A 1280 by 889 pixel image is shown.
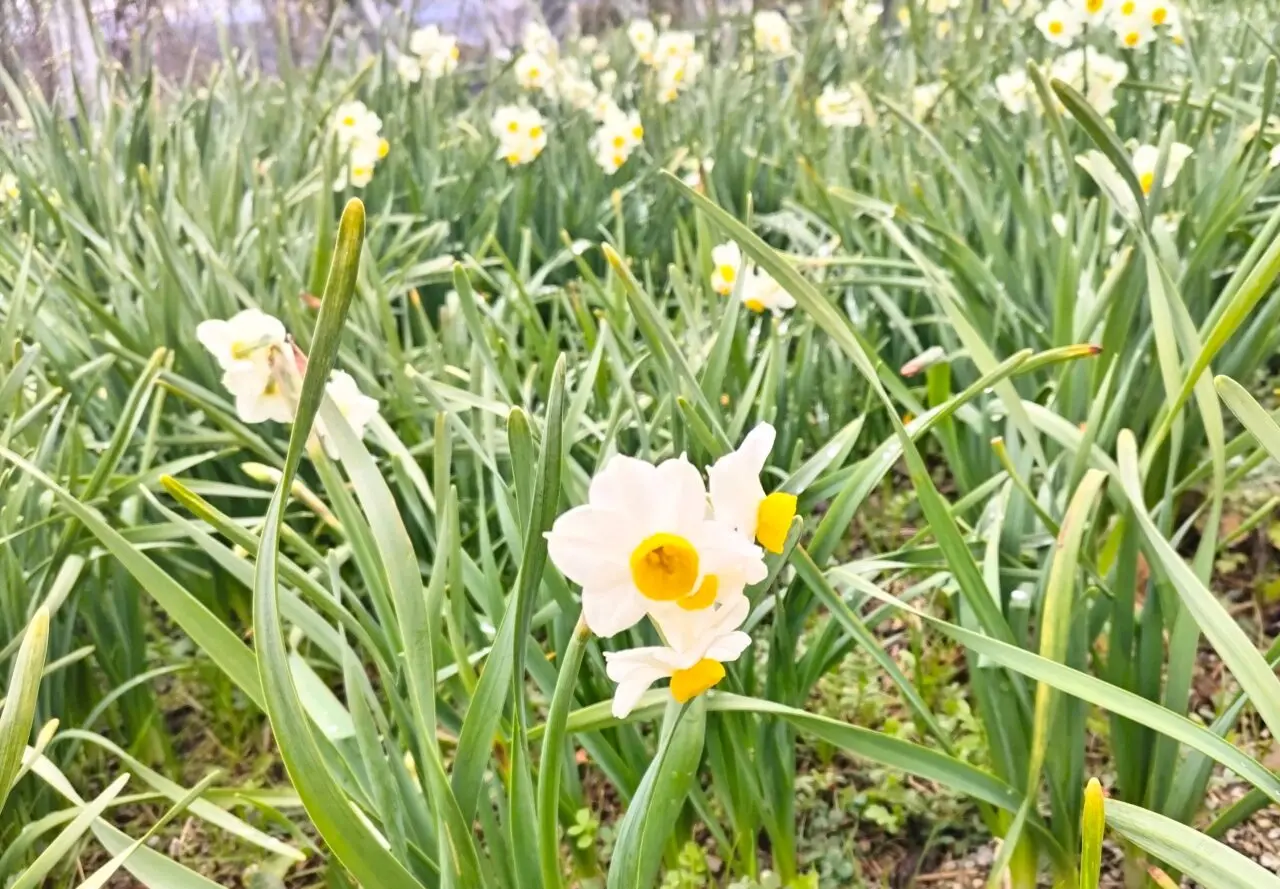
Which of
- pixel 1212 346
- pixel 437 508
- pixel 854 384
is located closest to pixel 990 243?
pixel 854 384

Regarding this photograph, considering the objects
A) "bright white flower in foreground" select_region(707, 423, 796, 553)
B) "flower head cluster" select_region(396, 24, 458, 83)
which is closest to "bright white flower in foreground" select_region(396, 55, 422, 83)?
"flower head cluster" select_region(396, 24, 458, 83)

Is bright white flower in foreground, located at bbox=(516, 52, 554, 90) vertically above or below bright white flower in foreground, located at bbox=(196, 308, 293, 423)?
above

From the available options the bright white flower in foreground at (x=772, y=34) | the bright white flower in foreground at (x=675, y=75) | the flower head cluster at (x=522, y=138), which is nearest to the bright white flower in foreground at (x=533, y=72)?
the bright white flower in foreground at (x=675, y=75)

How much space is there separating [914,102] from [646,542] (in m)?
2.49

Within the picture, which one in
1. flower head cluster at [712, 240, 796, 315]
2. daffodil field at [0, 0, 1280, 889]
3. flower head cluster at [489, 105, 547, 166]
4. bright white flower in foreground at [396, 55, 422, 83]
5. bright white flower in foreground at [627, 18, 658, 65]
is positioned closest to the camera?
daffodil field at [0, 0, 1280, 889]

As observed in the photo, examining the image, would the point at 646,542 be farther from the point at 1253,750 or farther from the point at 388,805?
the point at 1253,750

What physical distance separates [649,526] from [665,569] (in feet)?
0.10

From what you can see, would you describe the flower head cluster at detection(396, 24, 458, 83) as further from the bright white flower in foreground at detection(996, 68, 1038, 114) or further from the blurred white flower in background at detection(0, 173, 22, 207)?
the bright white flower in foreground at detection(996, 68, 1038, 114)

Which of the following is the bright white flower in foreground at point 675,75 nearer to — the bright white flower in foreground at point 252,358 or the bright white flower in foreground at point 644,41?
the bright white flower in foreground at point 644,41

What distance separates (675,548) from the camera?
0.49m

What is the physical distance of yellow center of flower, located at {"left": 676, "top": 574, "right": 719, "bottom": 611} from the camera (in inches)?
19.0

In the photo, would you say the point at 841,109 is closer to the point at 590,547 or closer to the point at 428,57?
the point at 428,57

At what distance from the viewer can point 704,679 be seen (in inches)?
20.7

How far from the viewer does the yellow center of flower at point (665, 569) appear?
484 millimetres
